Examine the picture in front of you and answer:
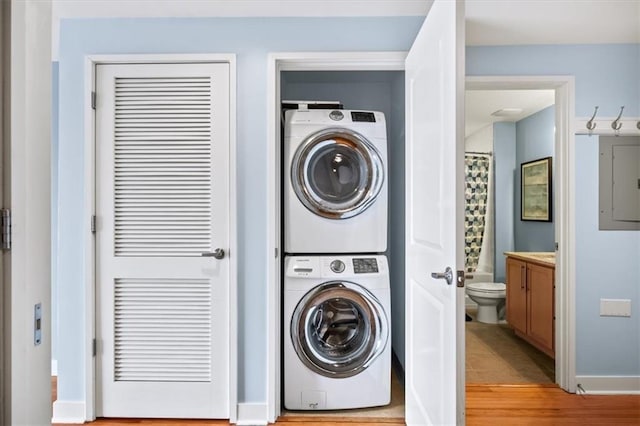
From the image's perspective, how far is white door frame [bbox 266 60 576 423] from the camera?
232 cm

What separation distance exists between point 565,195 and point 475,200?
238 centimetres

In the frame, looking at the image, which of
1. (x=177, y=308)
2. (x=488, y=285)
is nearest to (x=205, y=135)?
(x=177, y=308)

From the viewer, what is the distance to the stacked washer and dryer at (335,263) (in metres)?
2.43

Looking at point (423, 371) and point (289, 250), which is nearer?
point (423, 371)

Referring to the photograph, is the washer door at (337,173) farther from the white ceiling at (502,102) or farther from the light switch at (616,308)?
the light switch at (616,308)

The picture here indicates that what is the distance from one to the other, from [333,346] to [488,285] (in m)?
2.54

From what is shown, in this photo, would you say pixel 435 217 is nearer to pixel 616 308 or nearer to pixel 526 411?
pixel 526 411

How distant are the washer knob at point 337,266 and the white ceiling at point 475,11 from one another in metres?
1.43

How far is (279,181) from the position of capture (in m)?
2.40

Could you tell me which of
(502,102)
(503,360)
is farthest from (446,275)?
(502,102)

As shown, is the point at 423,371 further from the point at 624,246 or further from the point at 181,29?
the point at 181,29

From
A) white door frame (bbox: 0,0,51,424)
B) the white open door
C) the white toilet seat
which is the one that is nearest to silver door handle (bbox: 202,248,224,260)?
the white open door

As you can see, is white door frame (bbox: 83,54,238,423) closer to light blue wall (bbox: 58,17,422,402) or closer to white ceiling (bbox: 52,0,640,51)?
light blue wall (bbox: 58,17,422,402)

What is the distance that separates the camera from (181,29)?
2340mm
